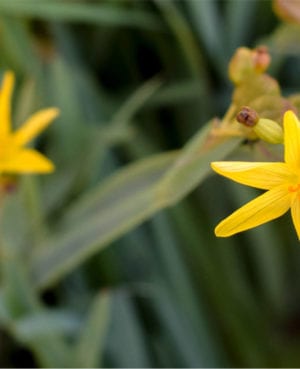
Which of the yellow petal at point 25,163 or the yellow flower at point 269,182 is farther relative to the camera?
the yellow petal at point 25,163

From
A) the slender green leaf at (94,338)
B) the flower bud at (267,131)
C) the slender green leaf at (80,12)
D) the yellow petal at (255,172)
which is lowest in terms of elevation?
the slender green leaf at (94,338)

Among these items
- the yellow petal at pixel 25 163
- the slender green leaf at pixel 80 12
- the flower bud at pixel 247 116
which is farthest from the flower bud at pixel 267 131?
the slender green leaf at pixel 80 12

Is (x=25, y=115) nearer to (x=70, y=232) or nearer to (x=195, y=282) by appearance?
(x=70, y=232)

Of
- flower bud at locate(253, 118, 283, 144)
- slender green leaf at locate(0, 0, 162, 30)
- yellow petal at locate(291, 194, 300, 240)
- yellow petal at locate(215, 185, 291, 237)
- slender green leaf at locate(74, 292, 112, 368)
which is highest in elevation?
slender green leaf at locate(0, 0, 162, 30)

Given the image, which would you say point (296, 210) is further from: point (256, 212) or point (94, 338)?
point (94, 338)

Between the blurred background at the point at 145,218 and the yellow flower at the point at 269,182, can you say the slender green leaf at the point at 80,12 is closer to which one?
the blurred background at the point at 145,218

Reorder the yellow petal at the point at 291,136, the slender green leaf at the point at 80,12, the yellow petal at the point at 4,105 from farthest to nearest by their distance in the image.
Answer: the slender green leaf at the point at 80,12 → the yellow petal at the point at 4,105 → the yellow petal at the point at 291,136

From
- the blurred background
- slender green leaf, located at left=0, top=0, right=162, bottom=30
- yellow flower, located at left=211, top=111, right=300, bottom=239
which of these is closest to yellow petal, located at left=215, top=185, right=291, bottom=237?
yellow flower, located at left=211, top=111, right=300, bottom=239

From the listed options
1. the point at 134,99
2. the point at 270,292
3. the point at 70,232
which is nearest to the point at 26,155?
the point at 70,232

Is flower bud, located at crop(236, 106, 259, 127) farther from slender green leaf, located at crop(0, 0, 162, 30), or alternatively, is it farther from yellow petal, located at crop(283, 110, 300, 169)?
slender green leaf, located at crop(0, 0, 162, 30)
